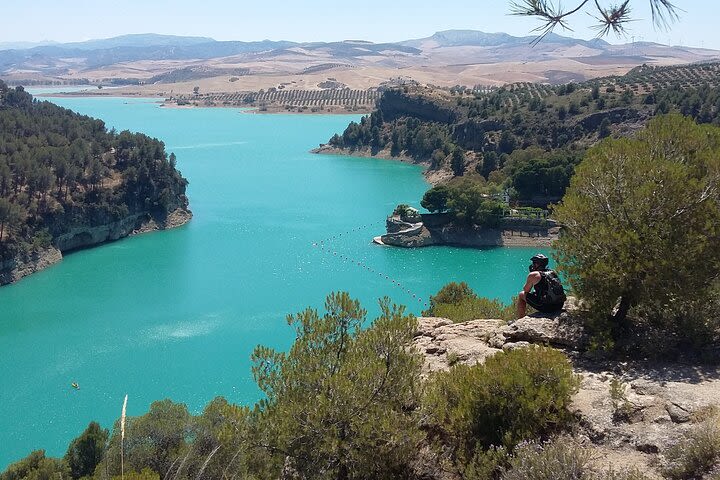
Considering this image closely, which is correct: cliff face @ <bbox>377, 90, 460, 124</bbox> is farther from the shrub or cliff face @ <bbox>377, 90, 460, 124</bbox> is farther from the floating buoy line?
the shrub

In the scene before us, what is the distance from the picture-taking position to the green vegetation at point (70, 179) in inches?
1750

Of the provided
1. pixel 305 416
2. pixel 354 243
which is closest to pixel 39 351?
pixel 354 243

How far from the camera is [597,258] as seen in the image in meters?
8.59

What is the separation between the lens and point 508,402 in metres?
6.91

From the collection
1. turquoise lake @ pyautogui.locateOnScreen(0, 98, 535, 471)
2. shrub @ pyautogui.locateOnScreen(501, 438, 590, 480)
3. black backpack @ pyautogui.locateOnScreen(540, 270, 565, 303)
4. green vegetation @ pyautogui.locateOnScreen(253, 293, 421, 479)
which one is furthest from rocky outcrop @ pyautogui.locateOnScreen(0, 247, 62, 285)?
shrub @ pyautogui.locateOnScreen(501, 438, 590, 480)

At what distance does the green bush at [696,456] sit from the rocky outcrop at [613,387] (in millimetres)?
205

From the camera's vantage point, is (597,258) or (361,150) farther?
(361,150)

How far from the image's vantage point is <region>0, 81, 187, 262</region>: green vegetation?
44438 mm

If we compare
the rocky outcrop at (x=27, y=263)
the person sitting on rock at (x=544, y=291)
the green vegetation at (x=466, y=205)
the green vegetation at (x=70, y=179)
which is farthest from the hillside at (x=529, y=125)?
the person sitting on rock at (x=544, y=291)

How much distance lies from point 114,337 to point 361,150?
2560 inches

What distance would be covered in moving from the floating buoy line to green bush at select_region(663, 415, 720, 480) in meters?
29.0

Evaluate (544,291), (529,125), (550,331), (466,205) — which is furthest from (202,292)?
(529,125)

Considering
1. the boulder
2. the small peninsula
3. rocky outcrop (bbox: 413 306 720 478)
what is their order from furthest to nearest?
the small peninsula < the boulder < rocky outcrop (bbox: 413 306 720 478)

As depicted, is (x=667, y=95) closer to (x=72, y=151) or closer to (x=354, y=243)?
(x=354, y=243)
